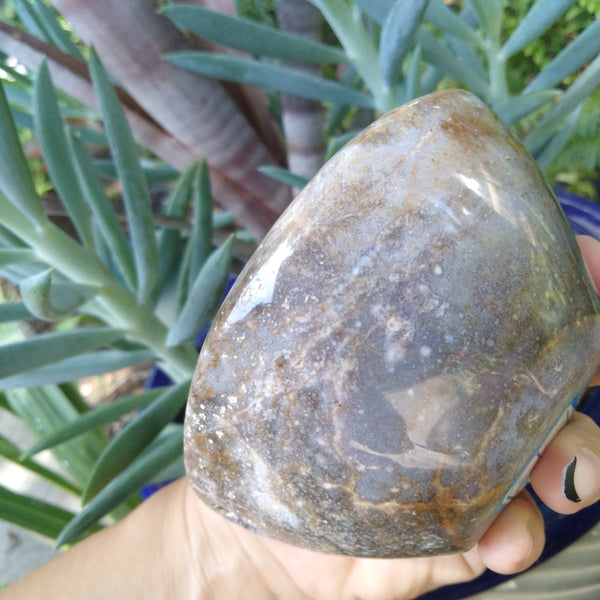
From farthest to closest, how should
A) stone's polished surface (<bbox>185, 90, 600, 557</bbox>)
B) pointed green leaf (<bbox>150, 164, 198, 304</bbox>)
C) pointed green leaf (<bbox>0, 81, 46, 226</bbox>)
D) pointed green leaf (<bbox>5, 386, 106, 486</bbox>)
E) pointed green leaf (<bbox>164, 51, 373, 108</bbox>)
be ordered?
pointed green leaf (<bbox>5, 386, 106, 486</bbox>)
pointed green leaf (<bbox>150, 164, 198, 304</bbox>)
pointed green leaf (<bbox>164, 51, 373, 108</bbox>)
pointed green leaf (<bbox>0, 81, 46, 226</bbox>)
stone's polished surface (<bbox>185, 90, 600, 557</bbox>)

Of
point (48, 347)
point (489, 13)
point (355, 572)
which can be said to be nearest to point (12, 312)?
point (48, 347)

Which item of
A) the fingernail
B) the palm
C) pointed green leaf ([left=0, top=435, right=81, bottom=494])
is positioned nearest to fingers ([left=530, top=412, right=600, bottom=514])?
the fingernail

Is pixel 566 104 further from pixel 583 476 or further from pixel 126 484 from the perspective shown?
pixel 126 484

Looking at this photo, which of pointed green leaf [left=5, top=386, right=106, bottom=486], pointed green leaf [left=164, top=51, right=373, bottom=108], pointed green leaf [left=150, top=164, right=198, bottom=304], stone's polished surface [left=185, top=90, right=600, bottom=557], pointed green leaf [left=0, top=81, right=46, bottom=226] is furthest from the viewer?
pointed green leaf [left=5, top=386, right=106, bottom=486]

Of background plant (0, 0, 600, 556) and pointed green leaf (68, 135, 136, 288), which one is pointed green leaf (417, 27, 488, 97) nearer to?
background plant (0, 0, 600, 556)

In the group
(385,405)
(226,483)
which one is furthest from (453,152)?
(226,483)

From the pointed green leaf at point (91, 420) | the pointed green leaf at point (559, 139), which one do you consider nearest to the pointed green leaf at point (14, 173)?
the pointed green leaf at point (91, 420)

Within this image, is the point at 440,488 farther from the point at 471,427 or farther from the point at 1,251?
the point at 1,251
